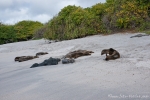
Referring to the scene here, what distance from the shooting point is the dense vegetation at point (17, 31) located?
28969 millimetres

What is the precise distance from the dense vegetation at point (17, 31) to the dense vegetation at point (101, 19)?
13306mm

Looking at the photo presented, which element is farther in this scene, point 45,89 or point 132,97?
point 45,89

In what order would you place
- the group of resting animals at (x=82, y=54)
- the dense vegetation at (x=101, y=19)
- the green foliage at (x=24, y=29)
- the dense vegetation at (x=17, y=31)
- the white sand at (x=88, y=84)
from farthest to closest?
the green foliage at (x=24, y=29), the dense vegetation at (x=17, y=31), the dense vegetation at (x=101, y=19), the group of resting animals at (x=82, y=54), the white sand at (x=88, y=84)

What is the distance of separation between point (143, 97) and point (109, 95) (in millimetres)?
431

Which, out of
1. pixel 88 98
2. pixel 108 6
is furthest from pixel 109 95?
pixel 108 6

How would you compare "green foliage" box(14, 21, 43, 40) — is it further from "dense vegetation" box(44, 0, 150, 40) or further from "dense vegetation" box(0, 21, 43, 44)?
"dense vegetation" box(44, 0, 150, 40)

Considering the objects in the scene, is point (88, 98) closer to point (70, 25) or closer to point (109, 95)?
point (109, 95)

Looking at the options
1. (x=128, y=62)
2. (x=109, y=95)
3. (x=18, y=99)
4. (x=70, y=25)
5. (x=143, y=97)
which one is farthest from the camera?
(x=70, y=25)

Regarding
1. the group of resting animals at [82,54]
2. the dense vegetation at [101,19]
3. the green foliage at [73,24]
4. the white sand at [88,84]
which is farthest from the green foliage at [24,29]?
the white sand at [88,84]

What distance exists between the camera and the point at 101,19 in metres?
14.2

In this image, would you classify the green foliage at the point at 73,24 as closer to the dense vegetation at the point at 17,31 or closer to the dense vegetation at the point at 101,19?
the dense vegetation at the point at 101,19

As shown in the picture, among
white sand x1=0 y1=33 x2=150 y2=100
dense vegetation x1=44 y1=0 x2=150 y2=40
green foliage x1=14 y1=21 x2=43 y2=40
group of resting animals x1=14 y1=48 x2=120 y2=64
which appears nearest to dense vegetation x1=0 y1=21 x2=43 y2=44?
green foliage x1=14 y1=21 x2=43 y2=40

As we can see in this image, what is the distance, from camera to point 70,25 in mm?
14703

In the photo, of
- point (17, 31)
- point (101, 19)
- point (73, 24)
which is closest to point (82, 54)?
point (101, 19)
